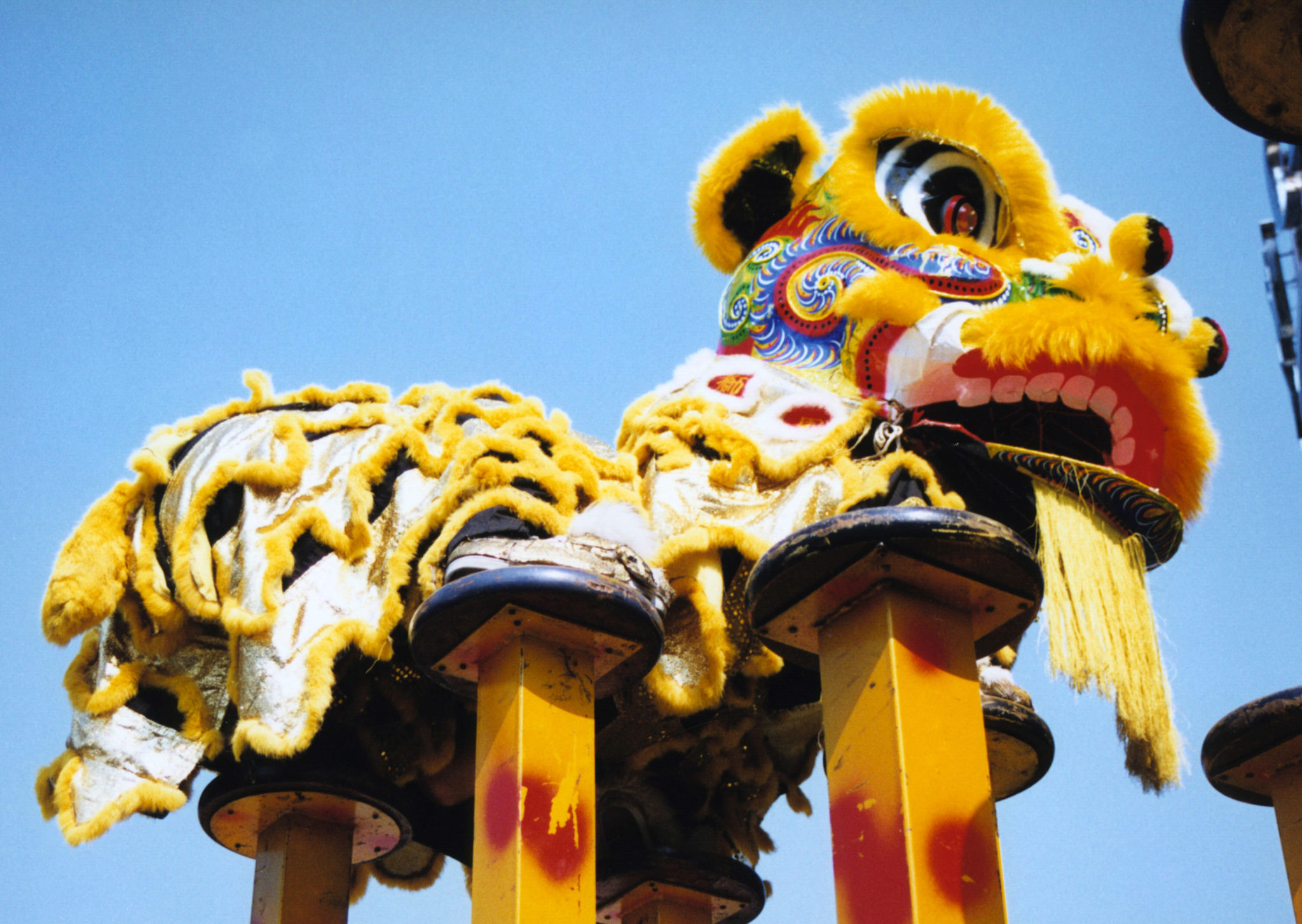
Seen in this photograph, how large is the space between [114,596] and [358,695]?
0.76 m

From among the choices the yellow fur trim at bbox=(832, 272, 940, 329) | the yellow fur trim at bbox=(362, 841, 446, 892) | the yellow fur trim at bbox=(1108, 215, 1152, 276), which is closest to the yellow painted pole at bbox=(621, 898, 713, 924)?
the yellow fur trim at bbox=(362, 841, 446, 892)

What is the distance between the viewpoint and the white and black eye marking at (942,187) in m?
5.38

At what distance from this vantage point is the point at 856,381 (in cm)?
510

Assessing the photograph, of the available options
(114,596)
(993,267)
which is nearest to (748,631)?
(993,267)

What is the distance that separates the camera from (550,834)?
3.86 metres

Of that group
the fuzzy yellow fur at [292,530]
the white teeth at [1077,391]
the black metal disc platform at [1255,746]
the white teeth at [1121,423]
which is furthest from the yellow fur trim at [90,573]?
the black metal disc platform at [1255,746]

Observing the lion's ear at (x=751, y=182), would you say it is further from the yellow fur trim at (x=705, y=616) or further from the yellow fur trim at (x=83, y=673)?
the yellow fur trim at (x=83, y=673)

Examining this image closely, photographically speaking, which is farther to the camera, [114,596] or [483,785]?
[114,596]

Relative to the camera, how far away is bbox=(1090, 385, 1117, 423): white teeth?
16.0 feet

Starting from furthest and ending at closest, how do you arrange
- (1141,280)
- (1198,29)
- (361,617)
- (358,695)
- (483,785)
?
1. (1141,280)
2. (358,695)
3. (361,617)
4. (483,785)
5. (1198,29)

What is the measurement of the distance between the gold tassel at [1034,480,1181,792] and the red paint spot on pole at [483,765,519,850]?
157 centimetres

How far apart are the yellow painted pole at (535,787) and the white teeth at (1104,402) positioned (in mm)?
1835

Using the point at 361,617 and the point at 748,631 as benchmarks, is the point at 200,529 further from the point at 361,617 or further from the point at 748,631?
the point at 748,631

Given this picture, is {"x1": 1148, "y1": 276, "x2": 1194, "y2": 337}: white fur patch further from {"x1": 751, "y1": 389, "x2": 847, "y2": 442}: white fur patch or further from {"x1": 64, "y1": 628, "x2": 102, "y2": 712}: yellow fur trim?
{"x1": 64, "y1": 628, "x2": 102, "y2": 712}: yellow fur trim
